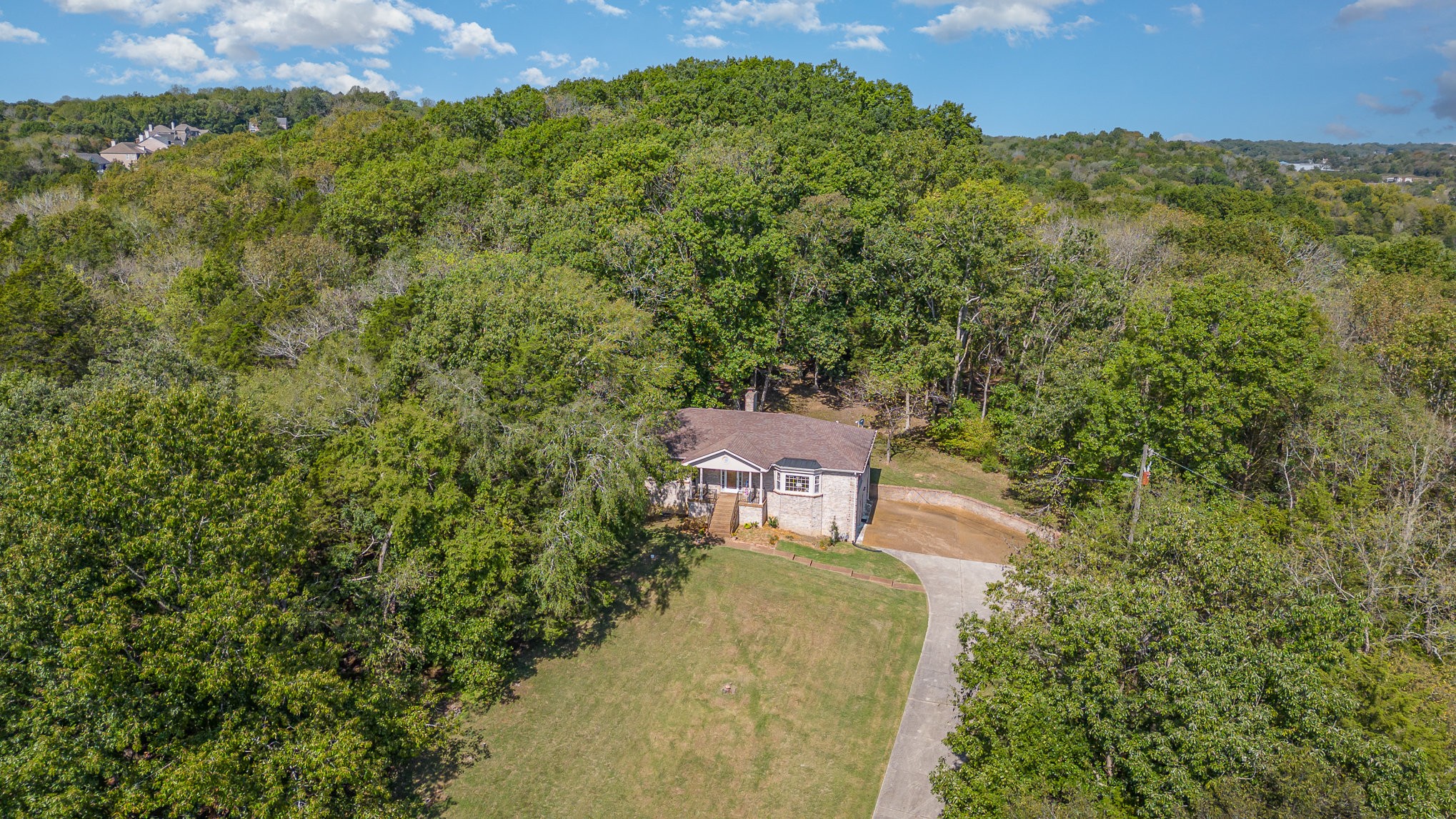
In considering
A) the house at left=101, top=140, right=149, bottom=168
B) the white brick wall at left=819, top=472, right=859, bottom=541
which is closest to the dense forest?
the white brick wall at left=819, top=472, right=859, bottom=541

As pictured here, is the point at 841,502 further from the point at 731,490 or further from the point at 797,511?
the point at 731,490

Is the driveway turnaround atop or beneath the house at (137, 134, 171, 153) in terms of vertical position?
beneath

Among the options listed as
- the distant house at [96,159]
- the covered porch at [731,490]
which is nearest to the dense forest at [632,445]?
the covered porch at [731,490]

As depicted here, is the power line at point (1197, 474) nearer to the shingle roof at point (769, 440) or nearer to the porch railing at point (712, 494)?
the shingle roof at point (769, 440)

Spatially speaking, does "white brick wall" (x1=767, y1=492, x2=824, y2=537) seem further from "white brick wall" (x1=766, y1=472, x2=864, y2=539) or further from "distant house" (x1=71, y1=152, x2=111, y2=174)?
"distant house" (x1=71, y1=152, x2=111, y2=174)

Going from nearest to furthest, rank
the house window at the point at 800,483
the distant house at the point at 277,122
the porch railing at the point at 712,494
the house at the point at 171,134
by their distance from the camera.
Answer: the house window at the point at 800,483 → the porch railing at the point at 712,494 → the house at the point at 171,134 → the distant house at the point at 277,122

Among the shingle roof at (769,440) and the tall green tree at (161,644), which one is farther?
the shingle roof at (769,440)

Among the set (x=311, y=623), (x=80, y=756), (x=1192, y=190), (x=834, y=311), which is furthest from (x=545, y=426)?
(x=1192, y=190)
